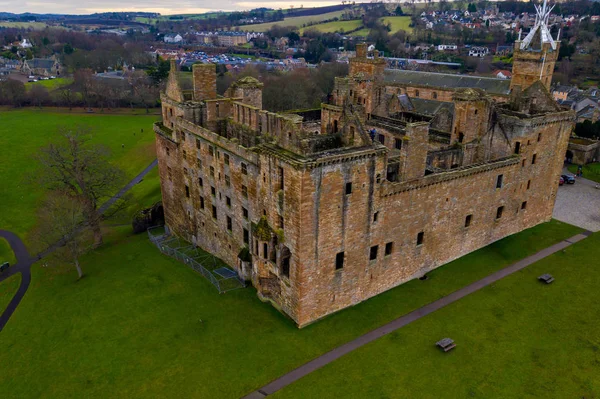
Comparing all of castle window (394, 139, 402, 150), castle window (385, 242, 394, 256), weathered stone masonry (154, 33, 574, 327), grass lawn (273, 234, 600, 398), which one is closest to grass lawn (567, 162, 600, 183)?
weathered stone masonry (154, 33, 574, 327)

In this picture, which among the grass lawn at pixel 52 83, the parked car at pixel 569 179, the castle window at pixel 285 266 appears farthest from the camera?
the grass lawn at pixel 52 83

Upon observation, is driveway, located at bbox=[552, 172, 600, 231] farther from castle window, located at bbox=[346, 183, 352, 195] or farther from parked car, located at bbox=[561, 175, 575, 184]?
castle window, located at bbox=[346, 183, 352, 195]

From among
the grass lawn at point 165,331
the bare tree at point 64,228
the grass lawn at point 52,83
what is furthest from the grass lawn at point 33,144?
the grass lawn at point 165,331

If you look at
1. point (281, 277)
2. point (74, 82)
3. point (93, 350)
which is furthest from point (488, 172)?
point (74, 82)

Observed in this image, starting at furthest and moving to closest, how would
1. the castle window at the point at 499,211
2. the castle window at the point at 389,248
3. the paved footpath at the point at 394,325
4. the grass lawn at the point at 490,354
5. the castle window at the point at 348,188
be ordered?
the castle window at the point at 499,211
the castle window at the point at 389,248
the castle window at the point at 348,188
the paved footpath at the point at 394,325
the grass lawn at the point at 490,354

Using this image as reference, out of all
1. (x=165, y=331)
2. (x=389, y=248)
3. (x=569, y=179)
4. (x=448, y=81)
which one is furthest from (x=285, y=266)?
Result: (x=448, y=81)

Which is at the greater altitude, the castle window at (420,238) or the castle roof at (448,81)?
the castle roof at (448,81)

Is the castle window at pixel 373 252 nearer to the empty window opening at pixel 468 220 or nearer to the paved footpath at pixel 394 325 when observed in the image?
the paved footpath at pixel 394 325
